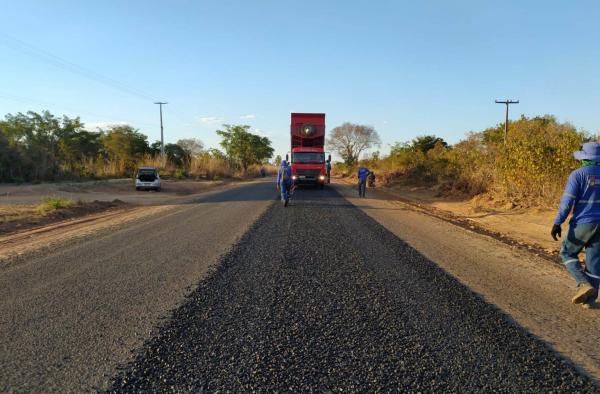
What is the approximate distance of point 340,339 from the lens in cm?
372

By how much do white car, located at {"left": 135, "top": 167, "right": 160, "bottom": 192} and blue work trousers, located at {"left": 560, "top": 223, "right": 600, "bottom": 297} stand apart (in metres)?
26.7

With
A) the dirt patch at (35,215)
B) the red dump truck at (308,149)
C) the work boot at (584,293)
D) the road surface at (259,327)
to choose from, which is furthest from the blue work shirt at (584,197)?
the red dump truck at (308,149)

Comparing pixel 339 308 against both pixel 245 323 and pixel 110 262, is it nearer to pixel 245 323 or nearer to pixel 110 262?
pixel 245 323

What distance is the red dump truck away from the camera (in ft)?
84.8

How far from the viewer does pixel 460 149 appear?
2538 centimetres

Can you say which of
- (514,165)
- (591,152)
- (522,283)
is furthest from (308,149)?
(591,152)

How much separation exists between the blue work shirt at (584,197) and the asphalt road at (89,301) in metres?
4.56

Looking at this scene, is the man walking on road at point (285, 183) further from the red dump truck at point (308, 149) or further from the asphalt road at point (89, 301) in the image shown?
the red dump truck at point (308, 149)

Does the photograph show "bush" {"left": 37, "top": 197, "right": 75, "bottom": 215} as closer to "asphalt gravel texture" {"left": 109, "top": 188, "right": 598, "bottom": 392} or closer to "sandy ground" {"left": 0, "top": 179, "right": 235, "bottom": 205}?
"sandy ground" {"left": 0, "top": 179, "right": 235, "bottom": 205}

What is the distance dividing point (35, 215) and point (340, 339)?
42.8 ft

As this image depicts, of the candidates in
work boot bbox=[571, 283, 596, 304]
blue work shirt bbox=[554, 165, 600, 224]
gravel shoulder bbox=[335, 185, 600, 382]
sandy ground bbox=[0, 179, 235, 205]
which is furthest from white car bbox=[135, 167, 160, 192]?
work boot bbox=[571, 283, 596, 304]

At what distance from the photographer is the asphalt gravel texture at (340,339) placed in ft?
9.84

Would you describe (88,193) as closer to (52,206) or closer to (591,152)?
(52,206)

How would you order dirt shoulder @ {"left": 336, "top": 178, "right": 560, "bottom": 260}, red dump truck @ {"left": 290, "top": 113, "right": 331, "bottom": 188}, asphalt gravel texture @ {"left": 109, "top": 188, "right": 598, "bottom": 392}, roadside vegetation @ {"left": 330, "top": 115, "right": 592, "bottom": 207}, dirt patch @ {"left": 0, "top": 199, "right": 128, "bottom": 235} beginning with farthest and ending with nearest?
red dump truck @ {"left": 290, "top": 113, "right": 331, "bottom": 188} → roadside vegetation @ {"left": 330, "top": 115, "right": 592, "bottom": 207} → dirt patch @ {"left": 0, "top": 199, "right": 128, "bottom": 235} → dirt shoulder @ {"left": 336, "top": 178, "right": 560, "bottom": 260} → asphalt gravel texture @ {"left": 109, "top": 188, "right": 598, "bottom": 392}
